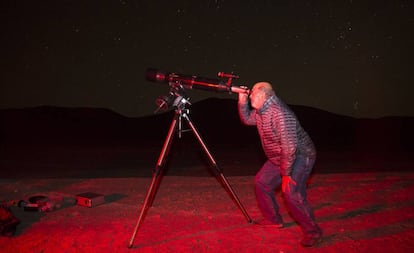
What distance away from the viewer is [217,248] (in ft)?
14.2

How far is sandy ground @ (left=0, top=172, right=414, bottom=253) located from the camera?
4.42m

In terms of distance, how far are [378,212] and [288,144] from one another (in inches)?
112

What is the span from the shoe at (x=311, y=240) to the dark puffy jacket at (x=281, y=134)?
915 millimetres

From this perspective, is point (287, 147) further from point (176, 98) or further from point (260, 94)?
point (176, 98)

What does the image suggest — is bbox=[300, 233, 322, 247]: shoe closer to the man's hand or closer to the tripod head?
the man's hand

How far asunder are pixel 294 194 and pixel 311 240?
0.63 m

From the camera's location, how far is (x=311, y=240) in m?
4.30

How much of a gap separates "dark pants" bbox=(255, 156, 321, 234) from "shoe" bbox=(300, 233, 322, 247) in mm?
48

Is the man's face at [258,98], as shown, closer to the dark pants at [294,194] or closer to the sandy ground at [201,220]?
the dark pants at [294,194]

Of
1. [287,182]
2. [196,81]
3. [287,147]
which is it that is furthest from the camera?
[196,81]

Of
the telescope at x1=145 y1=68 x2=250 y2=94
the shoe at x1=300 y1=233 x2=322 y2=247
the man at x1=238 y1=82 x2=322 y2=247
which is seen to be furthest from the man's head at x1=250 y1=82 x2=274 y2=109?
the shoe at x1=300 y1=233 x2=322 y2=247

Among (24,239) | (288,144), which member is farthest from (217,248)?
(24,239)

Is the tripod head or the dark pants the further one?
the tripod head

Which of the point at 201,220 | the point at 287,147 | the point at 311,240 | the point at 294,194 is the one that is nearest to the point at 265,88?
the point at 287,147
